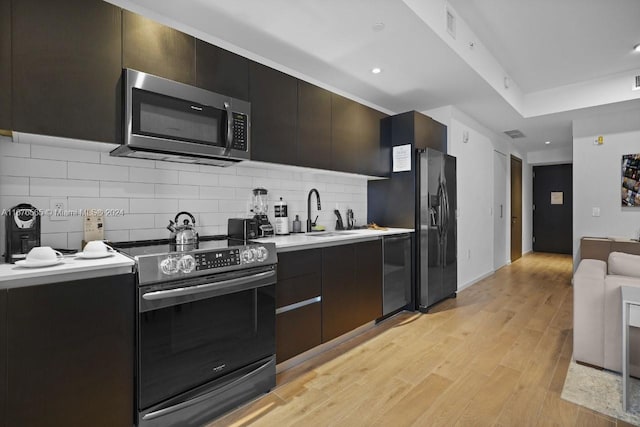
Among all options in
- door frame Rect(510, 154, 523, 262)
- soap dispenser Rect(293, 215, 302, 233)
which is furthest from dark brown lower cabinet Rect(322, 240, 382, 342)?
door frame Rect(510, 154, 523, 262)

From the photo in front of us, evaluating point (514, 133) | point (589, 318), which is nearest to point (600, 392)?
point (589, 318)

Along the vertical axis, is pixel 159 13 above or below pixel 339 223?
above

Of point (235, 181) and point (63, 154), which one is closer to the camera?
point (63, 154)

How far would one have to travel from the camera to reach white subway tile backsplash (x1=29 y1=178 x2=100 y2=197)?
1798 mm

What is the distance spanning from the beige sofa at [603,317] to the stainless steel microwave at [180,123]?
2.64 meters

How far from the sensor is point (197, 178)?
2.46 meters

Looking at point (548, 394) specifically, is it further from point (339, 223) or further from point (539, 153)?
point (539, 153)

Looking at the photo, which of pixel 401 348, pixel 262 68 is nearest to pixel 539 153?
pixel 401 348

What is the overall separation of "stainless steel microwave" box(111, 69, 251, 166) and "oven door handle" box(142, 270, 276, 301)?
33.1 inches

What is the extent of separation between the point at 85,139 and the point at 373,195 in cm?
303

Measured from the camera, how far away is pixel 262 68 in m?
2.42

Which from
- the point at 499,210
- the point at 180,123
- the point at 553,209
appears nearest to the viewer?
the point at 180,123

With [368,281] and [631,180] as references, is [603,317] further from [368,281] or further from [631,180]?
[631,180]

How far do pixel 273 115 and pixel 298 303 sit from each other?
1.47 metres
